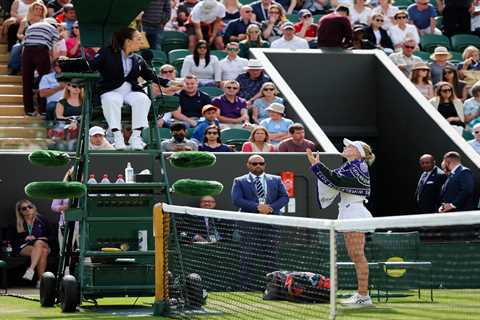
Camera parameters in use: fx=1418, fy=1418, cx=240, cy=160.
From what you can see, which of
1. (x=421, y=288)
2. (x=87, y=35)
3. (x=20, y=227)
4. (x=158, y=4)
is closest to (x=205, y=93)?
(x=158, y=4)

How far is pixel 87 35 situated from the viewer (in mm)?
14914

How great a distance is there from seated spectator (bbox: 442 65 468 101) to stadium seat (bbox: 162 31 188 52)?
4.56 meters

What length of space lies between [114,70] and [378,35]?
11228mm

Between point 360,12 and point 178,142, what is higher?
point 360,12

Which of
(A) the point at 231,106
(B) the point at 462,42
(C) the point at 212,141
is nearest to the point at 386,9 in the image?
(B) the point at 462,42

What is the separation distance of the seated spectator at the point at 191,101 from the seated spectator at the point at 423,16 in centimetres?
677

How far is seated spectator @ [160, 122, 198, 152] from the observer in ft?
63.7

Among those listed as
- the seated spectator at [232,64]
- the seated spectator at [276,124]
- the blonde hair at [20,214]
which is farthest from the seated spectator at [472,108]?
the blonde hair at [20,214]

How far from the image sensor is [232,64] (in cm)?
2283

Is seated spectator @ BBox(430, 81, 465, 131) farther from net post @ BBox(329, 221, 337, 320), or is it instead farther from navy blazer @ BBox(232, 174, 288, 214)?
net post @ BBox(329, 221, 337, 320)

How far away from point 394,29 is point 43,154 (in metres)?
12.4

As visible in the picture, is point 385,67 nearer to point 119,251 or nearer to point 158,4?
point 158,4

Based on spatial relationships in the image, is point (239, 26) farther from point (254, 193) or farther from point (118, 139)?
point (118, 139)

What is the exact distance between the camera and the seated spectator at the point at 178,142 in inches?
764
